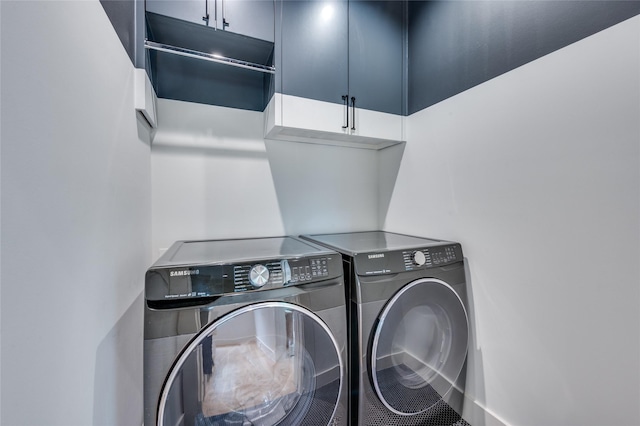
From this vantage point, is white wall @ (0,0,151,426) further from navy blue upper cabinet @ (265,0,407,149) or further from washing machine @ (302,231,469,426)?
washing machine @ (302,231,469,426)

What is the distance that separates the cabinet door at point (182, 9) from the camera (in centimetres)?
108

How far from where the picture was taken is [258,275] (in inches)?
34.3

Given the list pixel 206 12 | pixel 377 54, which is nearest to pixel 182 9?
pixel 206 12

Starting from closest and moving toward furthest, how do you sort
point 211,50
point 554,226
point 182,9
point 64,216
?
point 64,216 → point 554,226 → point 182,9 → point 211,50

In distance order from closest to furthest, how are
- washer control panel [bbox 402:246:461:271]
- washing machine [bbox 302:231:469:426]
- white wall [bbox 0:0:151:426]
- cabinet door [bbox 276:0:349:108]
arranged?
1. white wall [bbox 0:0:151:426]
2. washing machine [bbox 302:231:469:426]
3. washer control panel [bbox 402:246:461:271]
4. cabinet door [bbox 276:0:349:108]

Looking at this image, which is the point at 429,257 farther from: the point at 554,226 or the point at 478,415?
the point at 478,415

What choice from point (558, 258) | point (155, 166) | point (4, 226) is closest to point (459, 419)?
point (558, 258)

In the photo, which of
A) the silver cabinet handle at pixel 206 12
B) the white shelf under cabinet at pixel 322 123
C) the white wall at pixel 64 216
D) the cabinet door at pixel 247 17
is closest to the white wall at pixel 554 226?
the white shelf under cabinet at pixel 322 123

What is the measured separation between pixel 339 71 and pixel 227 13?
23.4 inches

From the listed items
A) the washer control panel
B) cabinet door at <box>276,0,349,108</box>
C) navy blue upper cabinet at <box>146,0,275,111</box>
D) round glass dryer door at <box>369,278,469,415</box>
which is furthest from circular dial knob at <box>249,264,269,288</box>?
navy blue upper cabinet at <box>146,0,275,111</box>

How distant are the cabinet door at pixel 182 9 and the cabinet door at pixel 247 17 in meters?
0.06

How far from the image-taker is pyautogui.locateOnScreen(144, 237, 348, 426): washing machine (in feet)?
2.49

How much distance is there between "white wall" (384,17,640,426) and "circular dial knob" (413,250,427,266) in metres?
0.33

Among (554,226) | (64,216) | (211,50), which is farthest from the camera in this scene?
(211,50)
